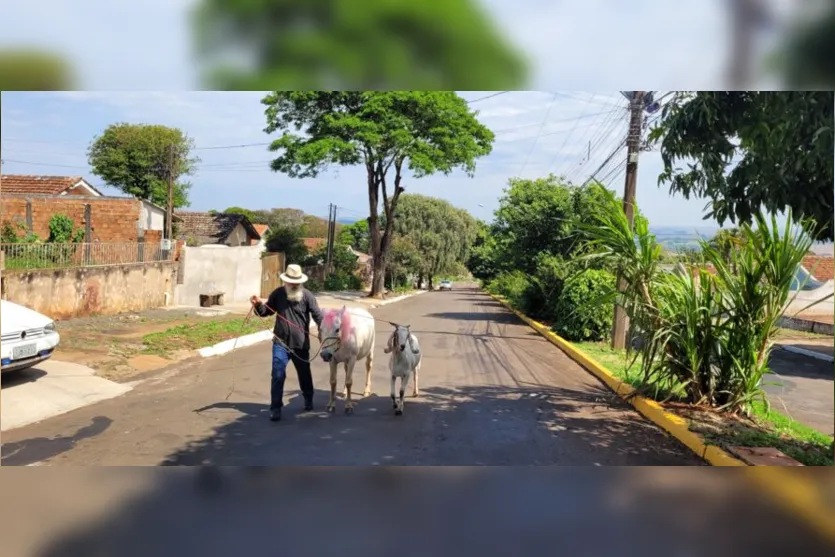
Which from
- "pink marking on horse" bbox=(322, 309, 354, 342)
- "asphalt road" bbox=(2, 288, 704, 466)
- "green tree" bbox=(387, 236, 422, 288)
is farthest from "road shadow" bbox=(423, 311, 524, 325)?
"pink marking on horse" bbox=(322, 309, 354, 342)

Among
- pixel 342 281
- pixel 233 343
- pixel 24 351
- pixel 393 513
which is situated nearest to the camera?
pixel 393 513

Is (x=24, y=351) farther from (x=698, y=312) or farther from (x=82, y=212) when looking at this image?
(x=698, y=312)

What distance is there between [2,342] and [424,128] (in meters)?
3.76

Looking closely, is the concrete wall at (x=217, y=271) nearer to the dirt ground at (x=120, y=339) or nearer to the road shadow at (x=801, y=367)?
the dirt ground at (x=120, y=339)

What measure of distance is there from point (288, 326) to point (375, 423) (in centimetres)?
110

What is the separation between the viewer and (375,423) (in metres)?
5.62

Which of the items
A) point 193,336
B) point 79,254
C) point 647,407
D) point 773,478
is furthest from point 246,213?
point 773,478

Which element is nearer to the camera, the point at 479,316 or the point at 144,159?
the point at 144,159

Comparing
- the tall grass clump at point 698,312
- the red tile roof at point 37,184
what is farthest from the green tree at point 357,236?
the red tile roof at point 37,184

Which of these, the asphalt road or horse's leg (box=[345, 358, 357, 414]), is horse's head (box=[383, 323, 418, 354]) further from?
horse's leg (box=[345, 358, 357, 414])

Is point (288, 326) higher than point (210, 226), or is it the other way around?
point (210, 226)

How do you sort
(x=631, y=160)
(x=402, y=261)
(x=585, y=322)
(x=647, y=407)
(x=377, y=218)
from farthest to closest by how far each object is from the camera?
(x=585, y=322) → (x=631, y=160) → (x=402, y=261) → (x=647, y=407) → (x=377, y=218)

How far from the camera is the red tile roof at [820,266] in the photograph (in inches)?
210
